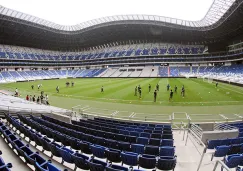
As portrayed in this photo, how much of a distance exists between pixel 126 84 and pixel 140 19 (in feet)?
134

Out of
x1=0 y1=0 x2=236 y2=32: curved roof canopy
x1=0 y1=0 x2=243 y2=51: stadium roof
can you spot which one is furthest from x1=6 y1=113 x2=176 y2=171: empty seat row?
x1=0 y1=0 x2=236 y2=32: curved roof canopy

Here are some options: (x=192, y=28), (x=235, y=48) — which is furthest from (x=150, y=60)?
(x=235, y=48)

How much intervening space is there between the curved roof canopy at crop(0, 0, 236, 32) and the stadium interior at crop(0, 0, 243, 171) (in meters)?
0.41

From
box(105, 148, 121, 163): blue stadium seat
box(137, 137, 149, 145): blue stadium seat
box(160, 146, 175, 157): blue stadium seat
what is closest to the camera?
box(105, 148, 121, 163): blue stadium seat

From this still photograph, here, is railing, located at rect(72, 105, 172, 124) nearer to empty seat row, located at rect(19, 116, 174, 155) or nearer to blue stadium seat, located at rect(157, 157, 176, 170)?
empty seat row, located at rect(19, 116, 174, 155)

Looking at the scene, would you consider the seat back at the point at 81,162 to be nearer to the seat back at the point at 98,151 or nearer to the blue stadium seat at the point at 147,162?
the seat back at the point at 98,151

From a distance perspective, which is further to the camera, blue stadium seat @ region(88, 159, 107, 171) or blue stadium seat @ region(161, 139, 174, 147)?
blue stadium seat @ region(161, 139, 174, 147)

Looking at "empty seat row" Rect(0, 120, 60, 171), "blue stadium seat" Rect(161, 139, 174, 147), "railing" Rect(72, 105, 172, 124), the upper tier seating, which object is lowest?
"railing" Rect(72, 105, 172, 124)

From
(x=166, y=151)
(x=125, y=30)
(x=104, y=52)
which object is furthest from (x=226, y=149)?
(x=104, y=52)

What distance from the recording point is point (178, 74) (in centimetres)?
8056

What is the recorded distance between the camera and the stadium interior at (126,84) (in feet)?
27.7

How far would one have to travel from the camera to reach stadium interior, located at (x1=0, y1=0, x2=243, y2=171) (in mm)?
8453

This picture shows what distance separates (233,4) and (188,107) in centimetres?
3844

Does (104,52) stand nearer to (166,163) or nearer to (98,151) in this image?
(98,151)
